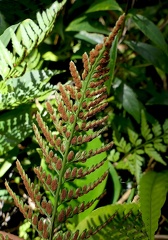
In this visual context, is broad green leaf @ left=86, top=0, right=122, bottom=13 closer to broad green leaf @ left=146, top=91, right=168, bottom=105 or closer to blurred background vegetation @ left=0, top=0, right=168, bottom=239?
blurred background vegetation @ left=0, top=0, right=168, bottom=239

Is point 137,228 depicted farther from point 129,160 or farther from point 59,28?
point 59,28

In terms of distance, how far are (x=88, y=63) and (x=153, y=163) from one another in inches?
25.9

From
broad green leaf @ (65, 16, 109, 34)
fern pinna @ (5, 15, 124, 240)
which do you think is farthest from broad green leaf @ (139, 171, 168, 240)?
broad green leaf @ (65, 16, 109, 34)

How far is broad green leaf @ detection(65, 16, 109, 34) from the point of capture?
99 cm

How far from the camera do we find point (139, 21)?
936 mm

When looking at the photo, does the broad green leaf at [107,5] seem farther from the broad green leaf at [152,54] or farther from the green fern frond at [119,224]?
the green fern frond at [119,224]

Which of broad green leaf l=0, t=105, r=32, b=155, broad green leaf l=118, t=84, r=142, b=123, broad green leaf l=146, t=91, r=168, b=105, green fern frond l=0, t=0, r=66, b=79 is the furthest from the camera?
broad green leaf l=146, t=91, r=168, b=105

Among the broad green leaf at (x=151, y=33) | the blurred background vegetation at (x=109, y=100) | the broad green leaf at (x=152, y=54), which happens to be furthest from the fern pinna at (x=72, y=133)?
the broad green leaf at (x=152, y=54)

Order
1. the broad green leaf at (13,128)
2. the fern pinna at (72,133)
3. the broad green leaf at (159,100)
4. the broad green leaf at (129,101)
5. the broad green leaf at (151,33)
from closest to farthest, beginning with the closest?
the fern pinna at (72,133)
the broad green leaf at (13,128)
the broad green leaf at (151,33)
the broad green leaf at (129,101)
the broad green leaf at (159,100)

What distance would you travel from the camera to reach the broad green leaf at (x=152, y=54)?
40.5 inches

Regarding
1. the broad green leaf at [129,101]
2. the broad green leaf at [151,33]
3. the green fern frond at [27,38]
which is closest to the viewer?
the green fern frond at [27,38]

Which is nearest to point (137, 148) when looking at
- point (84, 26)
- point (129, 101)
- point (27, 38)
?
point (129, 101)

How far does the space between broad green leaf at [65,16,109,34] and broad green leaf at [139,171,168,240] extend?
0.44m

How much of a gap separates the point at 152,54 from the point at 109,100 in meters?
0.19
